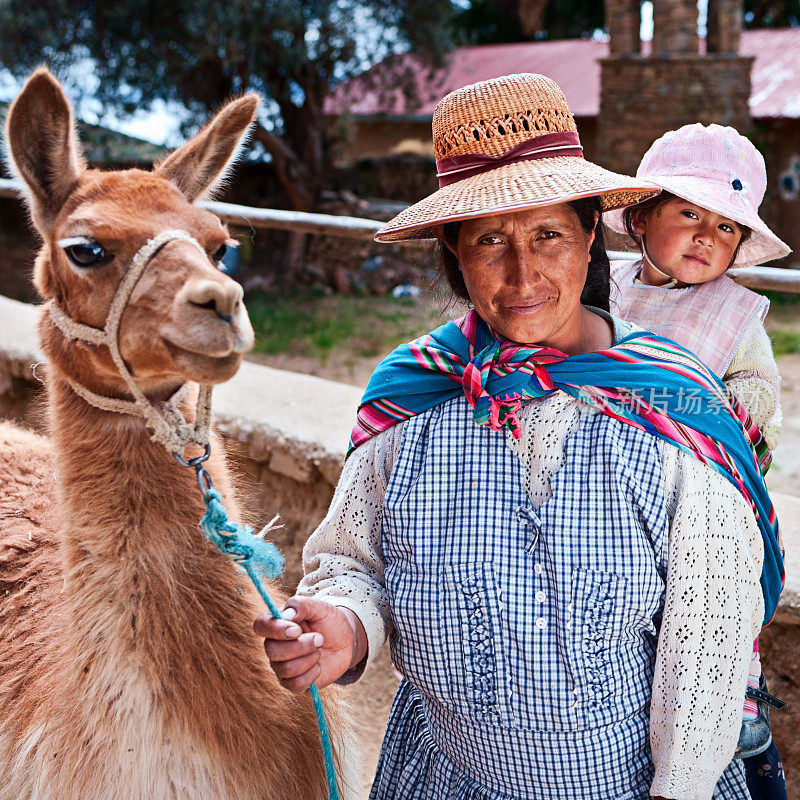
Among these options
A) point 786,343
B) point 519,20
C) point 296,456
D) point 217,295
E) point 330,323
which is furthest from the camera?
point 519,20

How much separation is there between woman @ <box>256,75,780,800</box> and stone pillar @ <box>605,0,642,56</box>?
37.6 ft

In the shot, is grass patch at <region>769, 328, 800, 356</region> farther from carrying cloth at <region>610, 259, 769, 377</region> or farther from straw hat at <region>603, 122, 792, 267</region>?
carrying cloth at <region>610, 259, 769, 377</region>

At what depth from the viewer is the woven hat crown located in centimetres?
145

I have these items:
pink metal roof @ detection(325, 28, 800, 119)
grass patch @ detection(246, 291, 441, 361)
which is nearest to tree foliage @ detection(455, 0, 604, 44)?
pink metal roof @ detection(325, 28, 800, 119)

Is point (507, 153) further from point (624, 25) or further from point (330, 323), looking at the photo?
point (624, 25)

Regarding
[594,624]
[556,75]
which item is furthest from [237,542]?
[556,75]

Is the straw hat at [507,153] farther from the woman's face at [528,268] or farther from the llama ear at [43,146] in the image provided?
the llama ear at [43,146]

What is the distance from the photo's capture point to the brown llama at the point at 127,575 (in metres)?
1.43

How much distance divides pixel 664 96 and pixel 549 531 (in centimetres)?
1139

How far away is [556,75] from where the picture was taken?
16.3 m

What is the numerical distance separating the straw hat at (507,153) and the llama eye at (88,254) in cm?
49

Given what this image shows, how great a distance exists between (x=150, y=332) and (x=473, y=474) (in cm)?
57

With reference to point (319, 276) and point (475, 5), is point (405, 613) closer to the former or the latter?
point (319, 276)

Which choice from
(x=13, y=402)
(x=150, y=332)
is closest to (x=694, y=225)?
(x=150, y=332)
